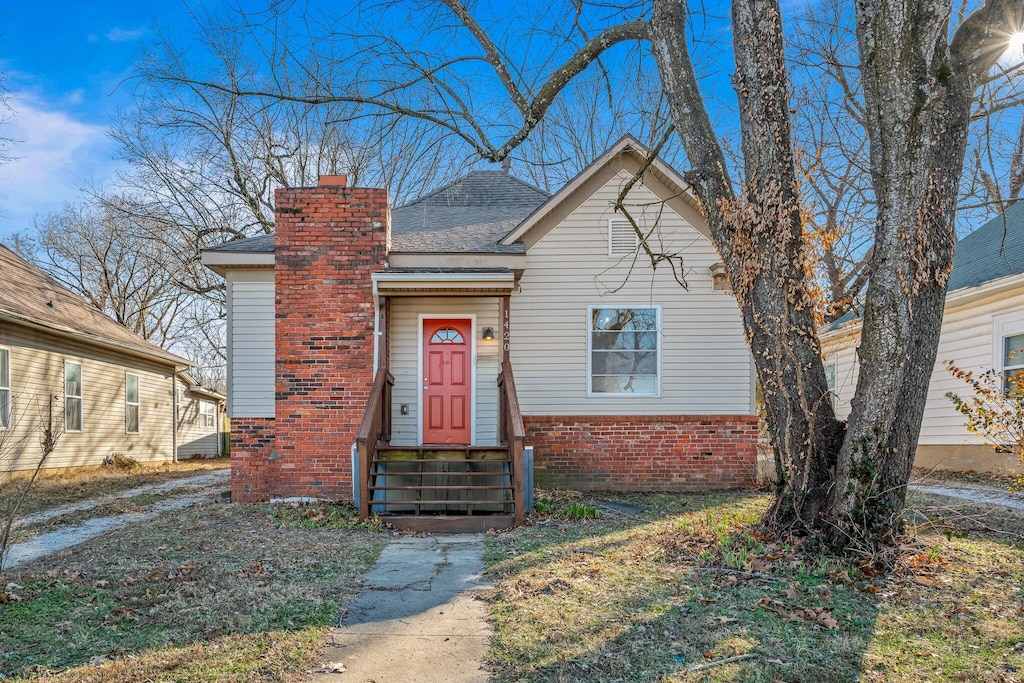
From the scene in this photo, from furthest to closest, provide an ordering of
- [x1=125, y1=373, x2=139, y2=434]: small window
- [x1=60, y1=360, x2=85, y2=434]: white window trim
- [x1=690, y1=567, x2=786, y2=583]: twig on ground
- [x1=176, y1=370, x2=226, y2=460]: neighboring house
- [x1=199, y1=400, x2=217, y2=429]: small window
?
1. [x1=199, y1=400, x2=217, y2=429]: small window
2. [x1=176, y1=370, x2=226, y2=460]: neighboring house
3. [x1=125, y1=373, x2=139, y2=434]: small window
4. [x1=60, y1=360, x2=85, y2=434]: white window trim
5. [x1=690, y1=567, x2=786, y2=583]: twig on ground

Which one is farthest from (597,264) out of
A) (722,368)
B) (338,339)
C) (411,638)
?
(411,638)

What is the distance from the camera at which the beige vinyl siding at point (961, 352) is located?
10.9 meters

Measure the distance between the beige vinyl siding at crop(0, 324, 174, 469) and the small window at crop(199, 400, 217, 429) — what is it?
3.85m

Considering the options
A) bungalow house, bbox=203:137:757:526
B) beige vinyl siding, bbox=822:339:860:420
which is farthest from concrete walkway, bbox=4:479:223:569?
beige vinyl siding, bbox=822:339:860:420

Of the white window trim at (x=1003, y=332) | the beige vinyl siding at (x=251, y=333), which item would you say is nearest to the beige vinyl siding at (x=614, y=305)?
the beige vinyl siding at (x=251, y=333)

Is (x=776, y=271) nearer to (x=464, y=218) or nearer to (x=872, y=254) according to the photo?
(x=872, y=254)

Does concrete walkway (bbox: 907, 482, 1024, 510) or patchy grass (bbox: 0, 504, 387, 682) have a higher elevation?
patchy grass (bbox: 0, 504, 387, 682)

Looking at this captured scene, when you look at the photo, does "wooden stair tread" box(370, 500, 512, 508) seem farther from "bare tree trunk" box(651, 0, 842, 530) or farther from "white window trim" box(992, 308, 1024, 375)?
"white window trim" box(992, 308, 1024, 375)

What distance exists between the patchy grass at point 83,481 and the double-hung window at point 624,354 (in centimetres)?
800

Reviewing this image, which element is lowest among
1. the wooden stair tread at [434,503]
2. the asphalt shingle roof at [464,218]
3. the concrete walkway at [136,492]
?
the concrete walkway at [136,492]

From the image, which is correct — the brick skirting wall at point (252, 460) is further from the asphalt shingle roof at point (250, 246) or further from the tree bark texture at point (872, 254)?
the tree bark texture at point (872, 254)

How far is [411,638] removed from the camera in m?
3.95

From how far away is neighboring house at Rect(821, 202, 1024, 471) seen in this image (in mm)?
10578

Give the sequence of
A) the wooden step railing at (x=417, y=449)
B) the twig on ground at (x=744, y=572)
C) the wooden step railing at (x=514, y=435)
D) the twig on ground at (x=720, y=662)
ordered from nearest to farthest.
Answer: the twig on ground at (x=720, y=662)
the twig on ground at (x=744, y=572)
the wooden step railing at (x=514, y=435)
the wooden step railing at (x=417, y=449)
